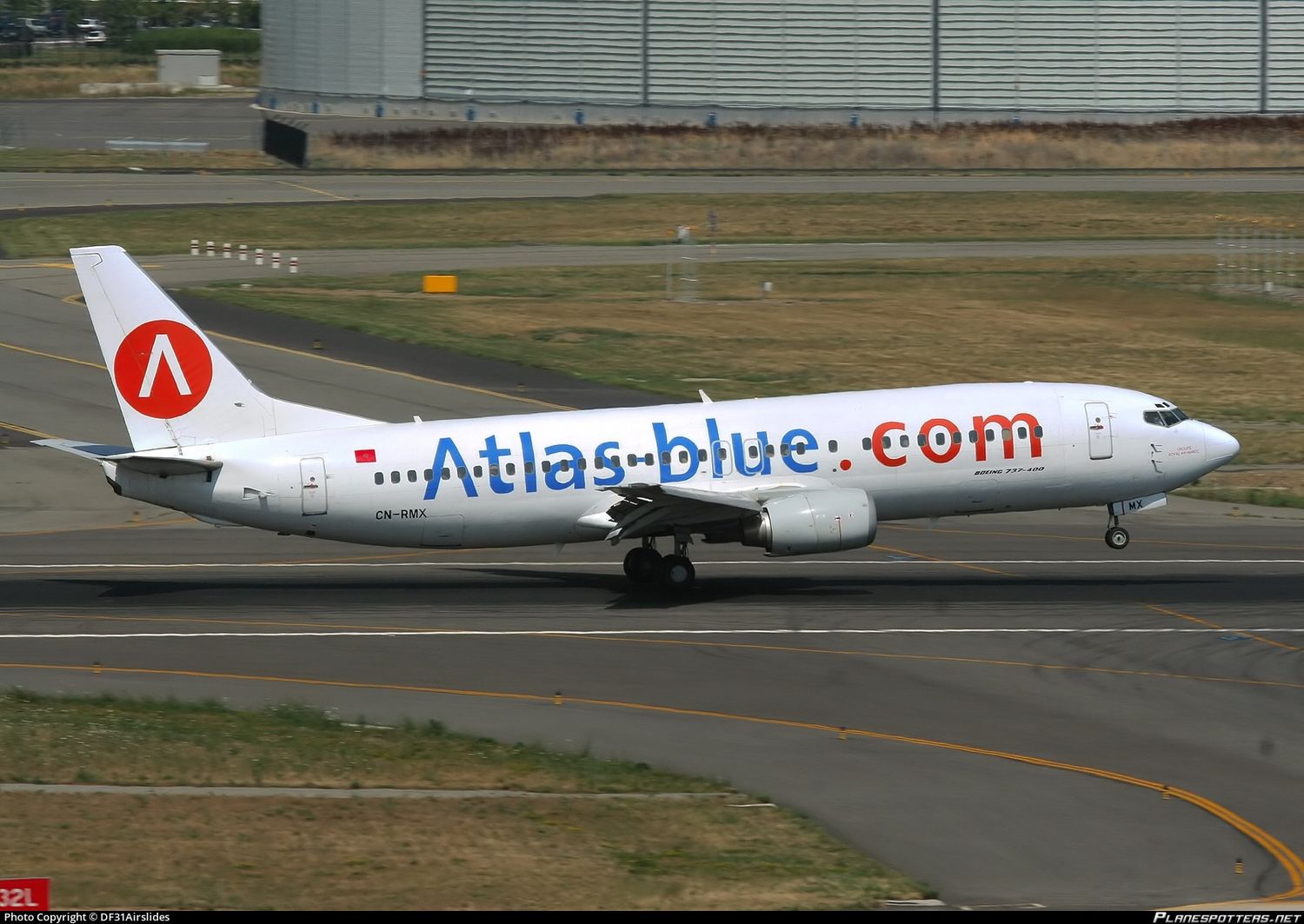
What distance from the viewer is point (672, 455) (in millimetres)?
38812

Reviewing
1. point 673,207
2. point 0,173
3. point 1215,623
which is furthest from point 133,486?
point 0,173

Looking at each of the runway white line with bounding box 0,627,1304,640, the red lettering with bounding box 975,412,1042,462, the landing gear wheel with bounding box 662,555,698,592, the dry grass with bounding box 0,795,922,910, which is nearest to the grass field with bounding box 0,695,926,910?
the dry grass with bounding box 0,795,922,910

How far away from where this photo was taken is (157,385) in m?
37.8

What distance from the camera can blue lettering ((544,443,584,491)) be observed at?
38.5 m

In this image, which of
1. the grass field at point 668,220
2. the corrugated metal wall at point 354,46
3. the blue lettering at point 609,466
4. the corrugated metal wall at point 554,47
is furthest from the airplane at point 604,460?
the corrugated metal wall at point 354,46

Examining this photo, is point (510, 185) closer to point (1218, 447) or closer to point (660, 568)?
point (660, 568)

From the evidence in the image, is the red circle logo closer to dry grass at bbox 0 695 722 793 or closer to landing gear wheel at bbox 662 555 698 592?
dry grass at bbox 0 695 722 793

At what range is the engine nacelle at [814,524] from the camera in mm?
37094

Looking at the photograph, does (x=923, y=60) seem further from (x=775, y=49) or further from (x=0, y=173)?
(x=0, y=173)

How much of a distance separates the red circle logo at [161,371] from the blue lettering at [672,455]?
33.4 feet

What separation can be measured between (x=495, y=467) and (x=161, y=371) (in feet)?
25.1

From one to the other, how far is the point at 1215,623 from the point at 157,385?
2351cm

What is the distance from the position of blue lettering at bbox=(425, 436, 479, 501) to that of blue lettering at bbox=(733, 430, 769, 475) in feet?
19.6

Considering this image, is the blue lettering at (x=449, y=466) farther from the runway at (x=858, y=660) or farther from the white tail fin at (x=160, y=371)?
the white tail fin at (x=160, y=371)
